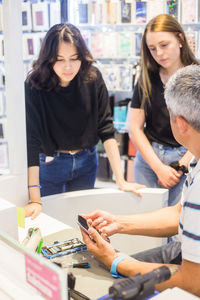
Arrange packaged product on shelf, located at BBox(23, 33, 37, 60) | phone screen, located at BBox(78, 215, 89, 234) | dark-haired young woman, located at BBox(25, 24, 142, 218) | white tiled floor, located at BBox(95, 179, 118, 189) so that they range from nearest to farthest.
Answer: phone screen, located at BBox(78, 215, 89, 234)
dark-haired young woman, located at BBox(25, 24, 142, 218)
packaged product on shelf, located at BBox(23, 33, 37, 60)
white tiled floor, located at BBox(95, 179, 118, 189)

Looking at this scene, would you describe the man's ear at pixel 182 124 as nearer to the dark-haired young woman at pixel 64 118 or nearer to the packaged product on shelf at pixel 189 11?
the dark-haired young woman at pixel 64 118

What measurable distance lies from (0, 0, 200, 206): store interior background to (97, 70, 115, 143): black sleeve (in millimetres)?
509

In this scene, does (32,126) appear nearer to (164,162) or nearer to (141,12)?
(164,162)

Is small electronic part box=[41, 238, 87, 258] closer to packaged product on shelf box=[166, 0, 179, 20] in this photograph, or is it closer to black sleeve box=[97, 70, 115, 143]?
black sleeve box=[97, 70, 115, 143]

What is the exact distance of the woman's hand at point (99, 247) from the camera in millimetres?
1228

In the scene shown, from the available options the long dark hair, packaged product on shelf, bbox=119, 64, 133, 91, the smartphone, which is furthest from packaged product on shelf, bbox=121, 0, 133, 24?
the smartphone

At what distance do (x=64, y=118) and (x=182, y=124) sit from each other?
3.08ft

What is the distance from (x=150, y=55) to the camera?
221 cm

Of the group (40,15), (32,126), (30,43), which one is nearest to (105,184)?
(30,43)

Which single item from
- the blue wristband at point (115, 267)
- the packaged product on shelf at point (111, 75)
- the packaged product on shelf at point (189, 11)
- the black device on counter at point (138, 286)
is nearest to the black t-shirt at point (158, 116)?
the blue wristband at point (115, 267)

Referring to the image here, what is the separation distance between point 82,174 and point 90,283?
3.38 feet

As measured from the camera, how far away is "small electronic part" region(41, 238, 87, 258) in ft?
4.25

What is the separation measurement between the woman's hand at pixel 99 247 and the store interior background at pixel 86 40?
0.49 meters

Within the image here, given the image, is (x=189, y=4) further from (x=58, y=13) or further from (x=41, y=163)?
(x=41, y=163)
